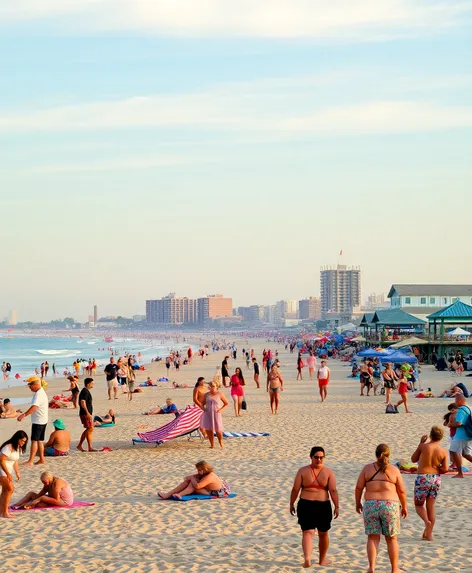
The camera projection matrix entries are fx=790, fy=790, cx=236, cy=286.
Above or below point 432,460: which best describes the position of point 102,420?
below

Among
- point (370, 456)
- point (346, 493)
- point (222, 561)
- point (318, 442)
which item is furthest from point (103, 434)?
point (222, 561)

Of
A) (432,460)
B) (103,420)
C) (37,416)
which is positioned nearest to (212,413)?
(37,416)

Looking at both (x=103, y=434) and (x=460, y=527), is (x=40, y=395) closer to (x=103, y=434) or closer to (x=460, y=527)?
(x=103, y=434)

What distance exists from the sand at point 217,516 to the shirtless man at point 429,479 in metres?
0.26

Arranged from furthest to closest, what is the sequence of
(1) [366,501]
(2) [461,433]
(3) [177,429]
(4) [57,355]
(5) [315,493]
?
(4) [57,355], (3) [177,429], (2) [461,433], (5) [315,493], (1) [366,501]

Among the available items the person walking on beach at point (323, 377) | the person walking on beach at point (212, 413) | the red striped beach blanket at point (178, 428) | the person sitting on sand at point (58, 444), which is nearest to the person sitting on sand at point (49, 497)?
the person sitting on sand at point (58, 444)

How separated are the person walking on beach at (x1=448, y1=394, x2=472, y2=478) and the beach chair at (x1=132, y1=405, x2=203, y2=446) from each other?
18.3 feet

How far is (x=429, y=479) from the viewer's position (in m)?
8.39

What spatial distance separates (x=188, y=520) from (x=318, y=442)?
647 centimetres

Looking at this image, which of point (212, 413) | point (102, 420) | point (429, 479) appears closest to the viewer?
point (429, 479)

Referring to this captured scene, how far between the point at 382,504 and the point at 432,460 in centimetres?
197

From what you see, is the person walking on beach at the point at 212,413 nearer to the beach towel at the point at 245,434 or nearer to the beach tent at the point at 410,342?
the beach towel at the point at 245,434

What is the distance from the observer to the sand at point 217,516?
7.76 metres

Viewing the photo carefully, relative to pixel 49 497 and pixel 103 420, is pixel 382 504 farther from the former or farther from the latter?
pixel 103 420
